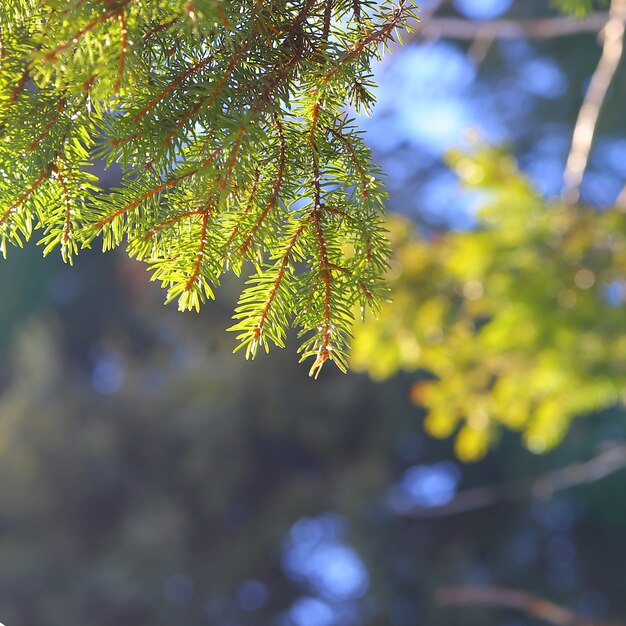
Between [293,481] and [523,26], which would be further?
[293,481]

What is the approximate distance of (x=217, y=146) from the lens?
1.92ft

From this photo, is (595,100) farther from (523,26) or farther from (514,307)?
(514,307)

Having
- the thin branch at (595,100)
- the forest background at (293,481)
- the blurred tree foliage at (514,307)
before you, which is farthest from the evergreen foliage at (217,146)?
the forest background at (293,481)

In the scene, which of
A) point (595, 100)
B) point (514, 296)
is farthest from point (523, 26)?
point (514, 296)

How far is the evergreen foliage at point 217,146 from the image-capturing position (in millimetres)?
571

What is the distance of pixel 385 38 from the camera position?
0.62 m

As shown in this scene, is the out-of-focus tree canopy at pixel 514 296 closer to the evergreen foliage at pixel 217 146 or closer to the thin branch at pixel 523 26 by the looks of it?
the thin branch at pixel 523 26

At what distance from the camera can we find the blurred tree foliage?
275 centimetres

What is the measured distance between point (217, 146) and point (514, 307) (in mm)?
2267

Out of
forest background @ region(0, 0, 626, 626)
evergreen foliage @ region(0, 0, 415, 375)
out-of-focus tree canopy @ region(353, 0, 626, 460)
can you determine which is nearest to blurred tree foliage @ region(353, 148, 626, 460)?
out-of-focus tree canopy @ region(353, 0, 626, 460)

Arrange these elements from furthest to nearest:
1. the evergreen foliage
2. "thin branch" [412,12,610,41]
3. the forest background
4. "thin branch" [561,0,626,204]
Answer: the forest background, "thin branch" [412,12,610,41], "thin branch" [561,0,626,204], the evergreen foliage

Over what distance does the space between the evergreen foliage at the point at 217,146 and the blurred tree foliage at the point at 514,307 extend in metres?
2.14

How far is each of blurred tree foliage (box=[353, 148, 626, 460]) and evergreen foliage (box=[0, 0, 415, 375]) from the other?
2.14 meters

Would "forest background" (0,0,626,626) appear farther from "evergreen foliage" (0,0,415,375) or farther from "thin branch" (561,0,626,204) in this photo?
"evergreen foliage" (0,0,415,375)
